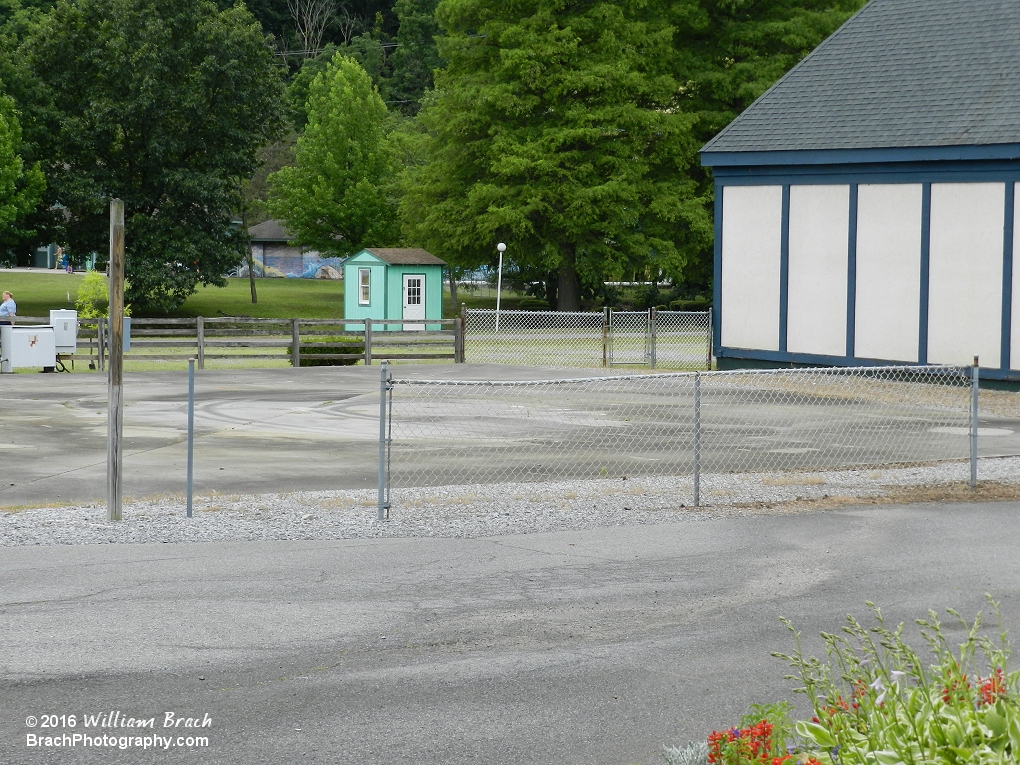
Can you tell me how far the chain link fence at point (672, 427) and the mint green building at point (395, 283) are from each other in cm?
2206

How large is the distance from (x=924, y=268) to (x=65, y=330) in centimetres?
1869

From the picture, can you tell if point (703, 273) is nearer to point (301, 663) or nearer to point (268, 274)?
point (268, 274)

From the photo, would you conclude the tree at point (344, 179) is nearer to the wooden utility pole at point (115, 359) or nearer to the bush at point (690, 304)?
the bush at point (690, 304)

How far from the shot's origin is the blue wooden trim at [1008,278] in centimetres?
2220

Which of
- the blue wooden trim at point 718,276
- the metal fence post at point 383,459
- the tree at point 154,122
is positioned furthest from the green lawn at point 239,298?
the metal fence post at point 383,459

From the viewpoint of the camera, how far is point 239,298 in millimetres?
61531

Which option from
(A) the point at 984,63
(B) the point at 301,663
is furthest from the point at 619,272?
(B) the point at 301,663

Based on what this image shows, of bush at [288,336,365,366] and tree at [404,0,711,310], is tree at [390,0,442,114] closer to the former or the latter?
tree at [404,0,711,310]

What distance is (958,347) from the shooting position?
23219 millimetres

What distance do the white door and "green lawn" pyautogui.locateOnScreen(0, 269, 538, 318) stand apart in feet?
29.2

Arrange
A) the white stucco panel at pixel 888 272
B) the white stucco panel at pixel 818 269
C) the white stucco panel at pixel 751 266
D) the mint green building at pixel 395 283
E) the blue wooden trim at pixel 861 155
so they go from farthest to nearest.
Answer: the mint green building at pixel 395 283 < the white stucco panel at pixel 751 266 < the white stucco panel at pixel 818 269 < the white stucco panel at pixel 888 272 < the blue wooden trim at pixel 861 155

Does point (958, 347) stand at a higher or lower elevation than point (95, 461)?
higher

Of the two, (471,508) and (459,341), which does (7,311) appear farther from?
(471,508)

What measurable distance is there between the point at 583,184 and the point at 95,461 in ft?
110
